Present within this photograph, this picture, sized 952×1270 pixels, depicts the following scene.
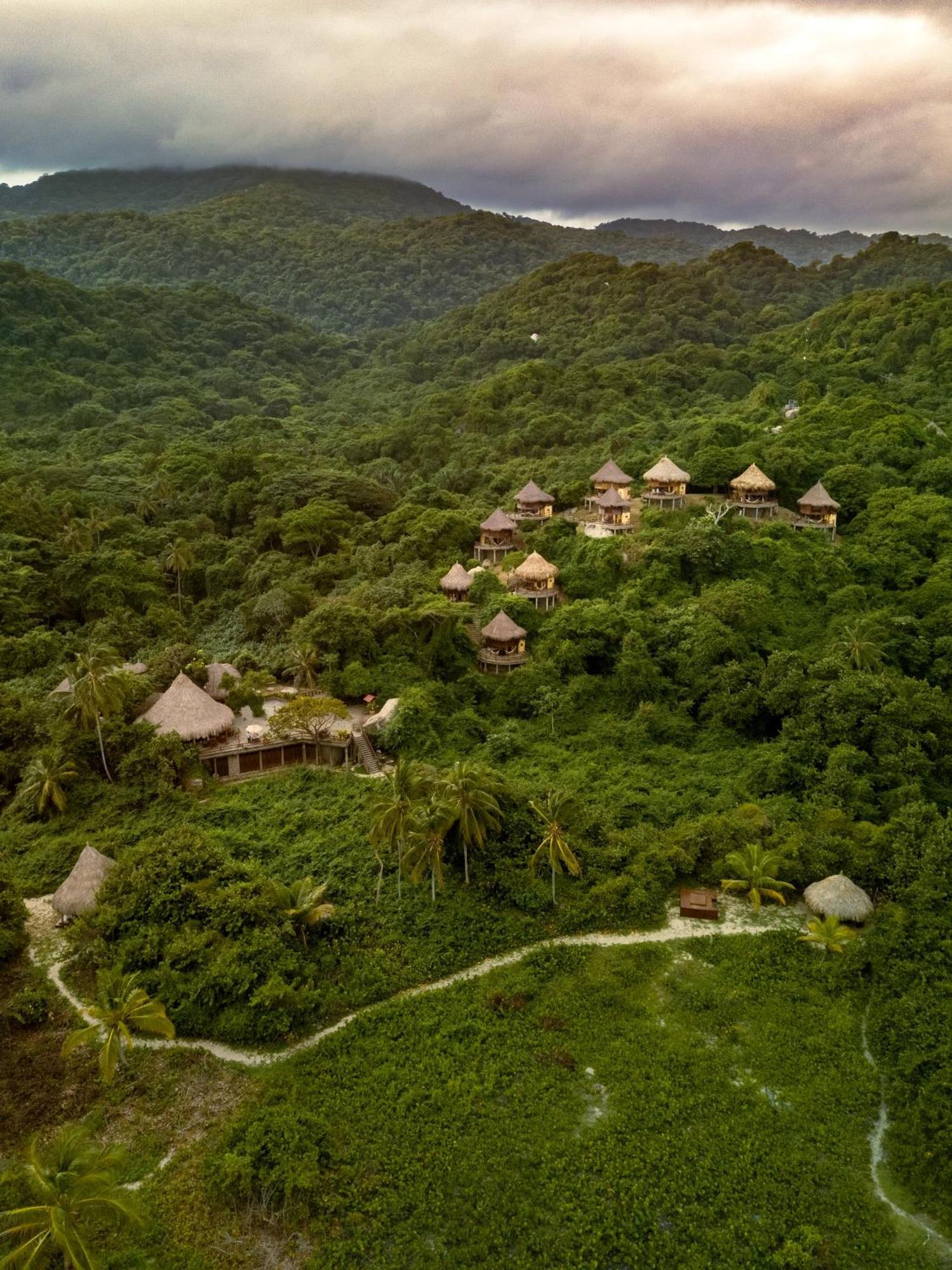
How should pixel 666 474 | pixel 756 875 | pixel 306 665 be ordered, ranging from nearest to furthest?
pixel 756 875 < pixel 306 665 < pixel 666 474

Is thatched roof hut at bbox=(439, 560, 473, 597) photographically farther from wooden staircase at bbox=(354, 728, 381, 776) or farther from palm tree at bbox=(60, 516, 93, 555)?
palm tree at bbox=(60, 516, 93, 555)

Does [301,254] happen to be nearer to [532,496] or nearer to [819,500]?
[532,496]

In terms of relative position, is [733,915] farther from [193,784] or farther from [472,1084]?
[193,784]

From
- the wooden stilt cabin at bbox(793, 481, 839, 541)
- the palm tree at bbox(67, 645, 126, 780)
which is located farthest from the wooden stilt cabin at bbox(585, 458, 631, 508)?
the palm tree at bbox(67, 645, 126, 780)

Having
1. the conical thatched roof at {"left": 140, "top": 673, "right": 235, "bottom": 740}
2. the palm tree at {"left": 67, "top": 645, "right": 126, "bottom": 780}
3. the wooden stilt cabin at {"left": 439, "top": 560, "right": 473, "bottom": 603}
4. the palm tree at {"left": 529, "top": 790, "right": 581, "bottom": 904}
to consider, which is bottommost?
the palm tree at {"left": 529, "top": 790, "right": 581, "bottom": 904}

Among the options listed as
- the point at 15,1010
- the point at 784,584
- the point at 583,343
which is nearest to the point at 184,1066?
the point at 15,1010

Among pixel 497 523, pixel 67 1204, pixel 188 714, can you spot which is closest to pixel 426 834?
pixel 67 1204
